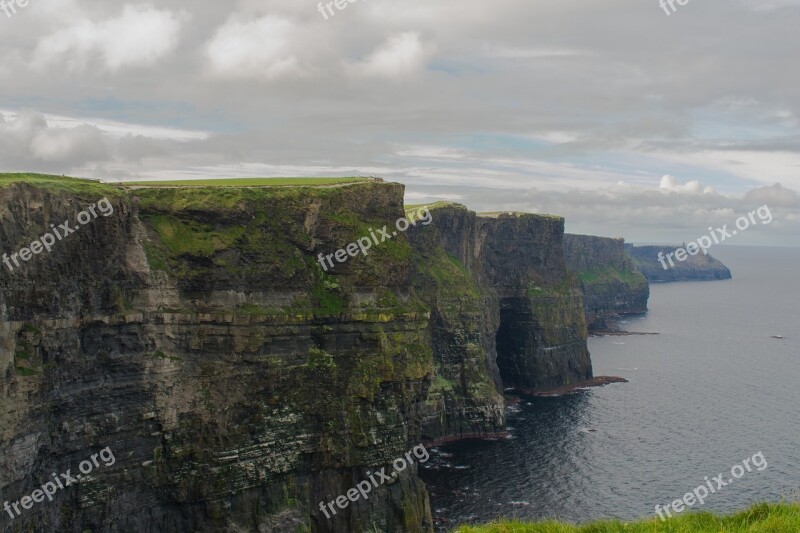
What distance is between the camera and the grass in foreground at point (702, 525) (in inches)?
902

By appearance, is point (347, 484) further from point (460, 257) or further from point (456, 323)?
point (460, 257)

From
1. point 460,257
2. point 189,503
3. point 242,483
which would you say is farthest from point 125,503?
point 460,257

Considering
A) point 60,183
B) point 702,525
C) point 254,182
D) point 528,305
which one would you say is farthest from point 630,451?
point 702,525

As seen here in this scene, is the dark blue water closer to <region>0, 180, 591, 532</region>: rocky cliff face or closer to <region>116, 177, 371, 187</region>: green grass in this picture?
<region>0, 180, 591, 532</region>: rocky cliff face

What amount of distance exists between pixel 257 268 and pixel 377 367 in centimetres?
1472

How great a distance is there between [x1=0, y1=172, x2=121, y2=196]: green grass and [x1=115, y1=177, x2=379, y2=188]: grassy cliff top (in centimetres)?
744

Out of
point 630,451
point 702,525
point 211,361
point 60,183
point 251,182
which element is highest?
point 251,182

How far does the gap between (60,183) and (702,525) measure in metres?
49.2

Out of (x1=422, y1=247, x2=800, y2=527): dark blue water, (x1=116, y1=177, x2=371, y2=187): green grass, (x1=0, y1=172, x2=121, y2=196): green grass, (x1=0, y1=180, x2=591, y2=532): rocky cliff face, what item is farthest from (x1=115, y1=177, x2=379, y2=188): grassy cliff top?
(x1=422, y1=247, x2=800, y2=527): dark blue water

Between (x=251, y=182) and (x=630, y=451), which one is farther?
(x=630, y=451)

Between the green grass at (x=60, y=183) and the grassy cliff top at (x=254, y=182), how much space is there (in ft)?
24.4

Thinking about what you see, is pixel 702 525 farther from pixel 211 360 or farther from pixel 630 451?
pixel 630 451

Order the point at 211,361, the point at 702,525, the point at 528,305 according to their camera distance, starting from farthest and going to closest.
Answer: the point at 528,305 < the point at 211,361 < the point at 702,525

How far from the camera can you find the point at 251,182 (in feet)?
254
